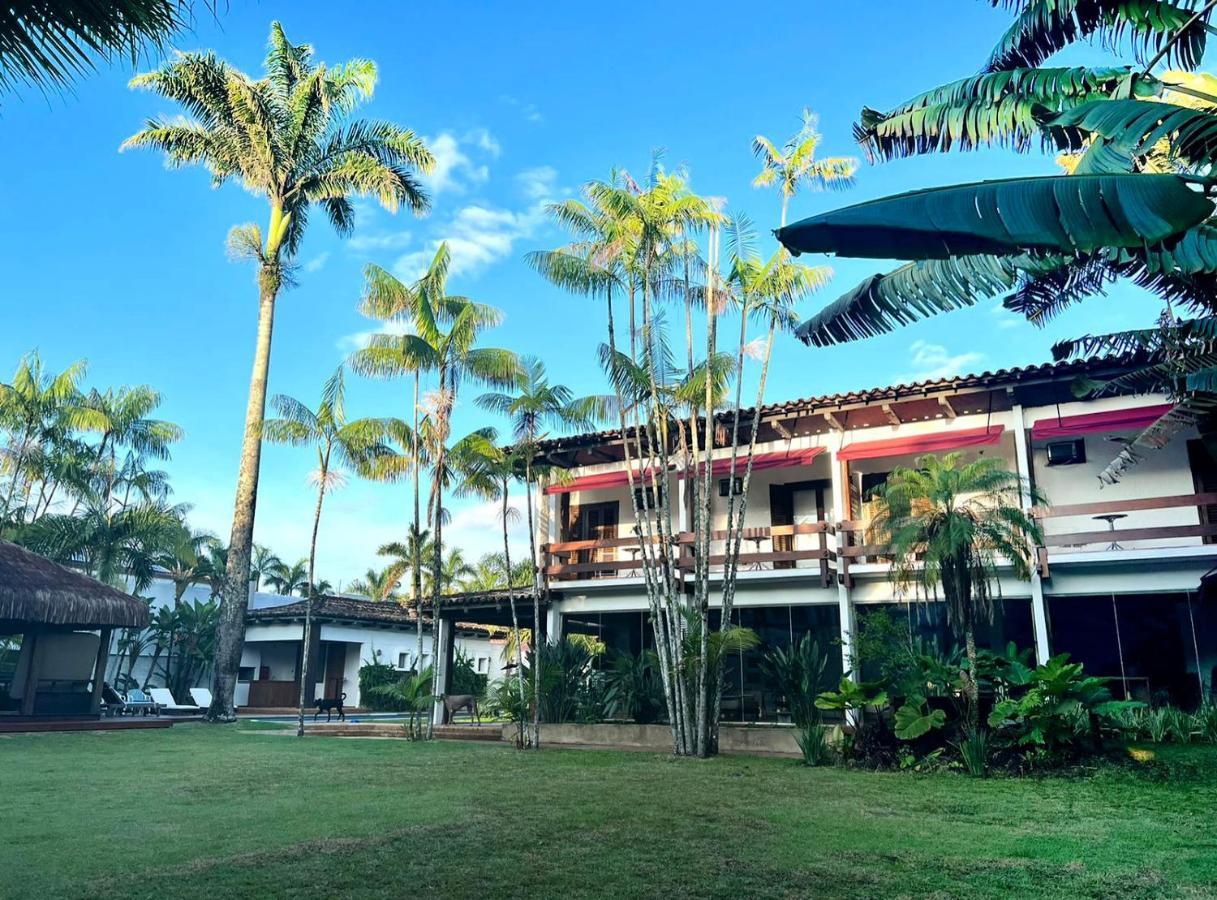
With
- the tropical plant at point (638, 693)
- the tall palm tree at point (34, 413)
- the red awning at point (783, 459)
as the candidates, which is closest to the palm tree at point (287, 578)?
the tall palm tree at point (34, 413)

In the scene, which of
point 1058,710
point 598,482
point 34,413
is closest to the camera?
point 1058,710

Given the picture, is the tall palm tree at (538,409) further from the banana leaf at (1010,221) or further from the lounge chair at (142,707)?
the lounge chair at (142,707)

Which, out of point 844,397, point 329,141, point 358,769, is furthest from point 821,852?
point 329,141

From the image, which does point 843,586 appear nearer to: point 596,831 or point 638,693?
point 638,693

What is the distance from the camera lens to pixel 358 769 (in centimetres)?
1033

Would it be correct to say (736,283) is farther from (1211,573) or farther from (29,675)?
(29,675)

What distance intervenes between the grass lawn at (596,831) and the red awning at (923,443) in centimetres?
639

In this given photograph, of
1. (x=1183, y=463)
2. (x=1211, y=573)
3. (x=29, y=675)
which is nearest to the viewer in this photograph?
(x=1211, y=573)

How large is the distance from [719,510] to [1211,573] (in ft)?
30.4

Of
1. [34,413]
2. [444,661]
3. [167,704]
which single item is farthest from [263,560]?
[444,661]

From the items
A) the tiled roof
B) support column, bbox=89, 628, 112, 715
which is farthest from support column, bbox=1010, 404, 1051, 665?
A: support column, bbox=89, 628, 112, 715

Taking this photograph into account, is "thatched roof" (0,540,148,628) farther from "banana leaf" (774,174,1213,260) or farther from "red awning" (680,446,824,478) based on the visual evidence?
"banana leaf" (774,174,1213,260)

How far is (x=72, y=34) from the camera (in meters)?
2.50

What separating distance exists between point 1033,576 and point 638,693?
705 cm
